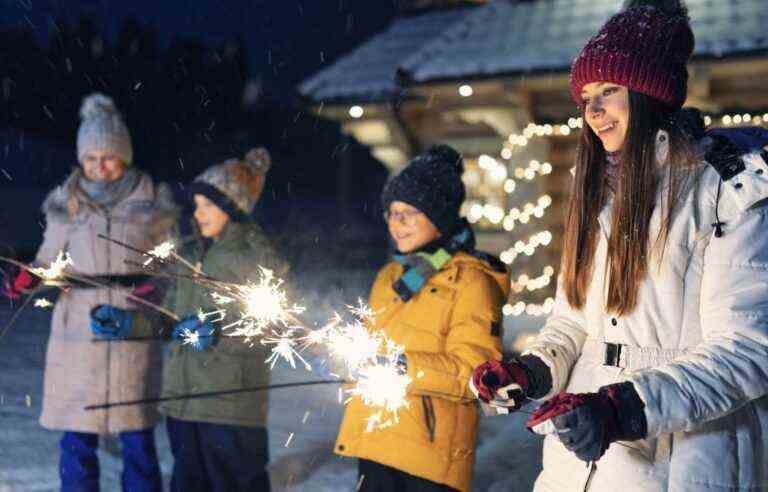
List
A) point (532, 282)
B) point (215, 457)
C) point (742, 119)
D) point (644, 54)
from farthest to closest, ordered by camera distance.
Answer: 1. point (532, 282)
2. point (742, 119)
3. point (215, 457)
4. point (644, 54)

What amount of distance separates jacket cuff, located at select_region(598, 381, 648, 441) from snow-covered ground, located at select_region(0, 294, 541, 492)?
336 centimetres

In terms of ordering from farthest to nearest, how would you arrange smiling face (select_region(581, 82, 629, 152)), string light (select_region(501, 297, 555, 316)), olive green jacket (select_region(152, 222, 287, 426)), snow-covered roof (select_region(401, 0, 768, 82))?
string light (select_region(501, 297, 555, 316))
snow-covered roof (select_region(401, 0, 768, 82))
olive green jacket (select_region(152, 222, 287, 426))
smiling face (select_region(581, 82, 629, 152))

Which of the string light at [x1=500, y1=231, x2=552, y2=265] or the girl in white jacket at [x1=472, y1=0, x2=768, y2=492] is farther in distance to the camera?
the string light at [x1=500, y1=231, x2=552, y2=265]

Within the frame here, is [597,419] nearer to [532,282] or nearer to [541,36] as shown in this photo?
[532,282]

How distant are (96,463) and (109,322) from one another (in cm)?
86

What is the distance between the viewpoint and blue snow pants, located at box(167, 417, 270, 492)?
13.1 feet

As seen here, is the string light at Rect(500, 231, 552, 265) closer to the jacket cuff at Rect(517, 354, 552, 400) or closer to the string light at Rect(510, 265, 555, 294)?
the string light at Rect(510, 265, 555, 294)

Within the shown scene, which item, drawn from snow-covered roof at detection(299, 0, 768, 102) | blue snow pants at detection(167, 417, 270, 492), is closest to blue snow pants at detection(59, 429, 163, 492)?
blue snow pants at detection(167, 417, 270, 492)

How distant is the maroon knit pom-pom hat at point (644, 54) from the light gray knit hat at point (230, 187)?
2.50m

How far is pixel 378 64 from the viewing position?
998cm

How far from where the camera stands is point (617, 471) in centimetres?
198

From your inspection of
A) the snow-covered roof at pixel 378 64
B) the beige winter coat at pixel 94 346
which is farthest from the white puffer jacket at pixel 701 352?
the snow-covered roof at pixel 378 64

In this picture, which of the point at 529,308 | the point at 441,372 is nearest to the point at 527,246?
the point at 529,308

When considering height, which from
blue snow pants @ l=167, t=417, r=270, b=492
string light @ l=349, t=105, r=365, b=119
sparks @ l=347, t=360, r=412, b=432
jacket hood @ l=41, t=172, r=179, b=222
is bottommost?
blue snow pants @ l=167, t=417, r=270, b=492
